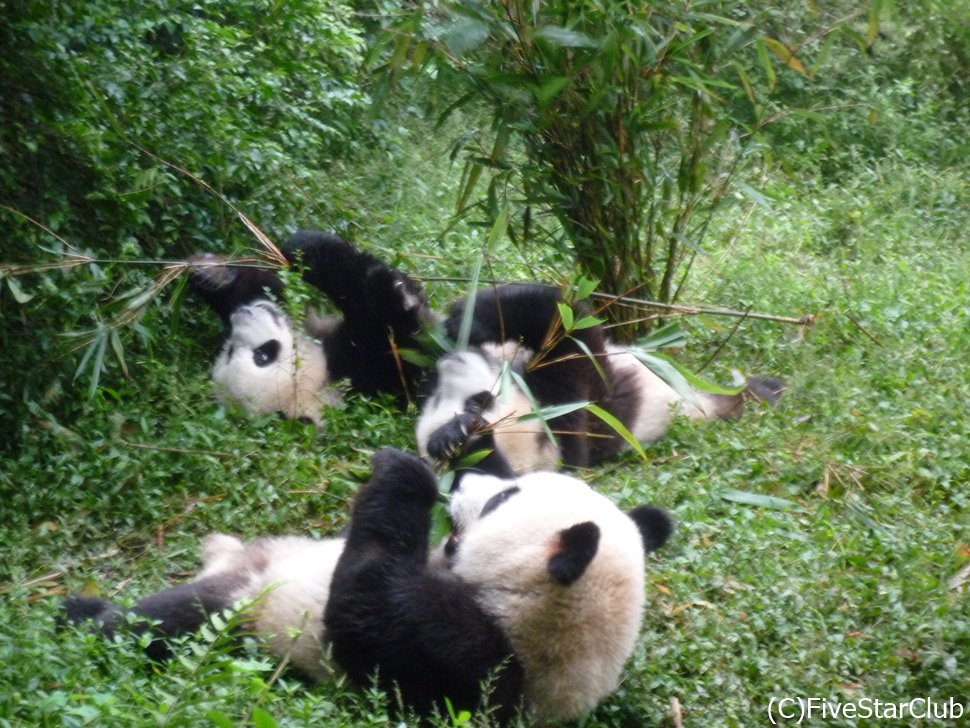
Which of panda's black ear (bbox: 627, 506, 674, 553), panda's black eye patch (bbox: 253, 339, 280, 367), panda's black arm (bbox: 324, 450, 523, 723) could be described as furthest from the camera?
panda's black eye patch (bbox: 253, 339, 280, 367)

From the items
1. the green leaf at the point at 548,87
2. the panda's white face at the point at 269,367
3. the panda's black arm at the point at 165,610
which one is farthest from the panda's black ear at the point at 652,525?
the panda's white face at the point at 269,367

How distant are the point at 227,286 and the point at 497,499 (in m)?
2.21

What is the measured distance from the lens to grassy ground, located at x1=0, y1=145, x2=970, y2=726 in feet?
9.76

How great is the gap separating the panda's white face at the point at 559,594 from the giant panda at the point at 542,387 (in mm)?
921

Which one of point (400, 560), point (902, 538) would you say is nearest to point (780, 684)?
point (902, 538)

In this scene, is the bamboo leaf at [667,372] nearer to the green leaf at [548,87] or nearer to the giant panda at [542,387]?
the giant panda at [542,387]

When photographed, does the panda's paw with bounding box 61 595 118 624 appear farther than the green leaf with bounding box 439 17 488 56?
No

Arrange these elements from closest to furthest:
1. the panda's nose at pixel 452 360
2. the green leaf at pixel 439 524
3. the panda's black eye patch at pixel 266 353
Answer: the green leaf at pixel 439 524 < the panda's nose at pixel 452 360 < the panda's black eye patch at pixel 266 353

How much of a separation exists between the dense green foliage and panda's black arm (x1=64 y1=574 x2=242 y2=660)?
0.14m

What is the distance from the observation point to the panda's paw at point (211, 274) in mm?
5070

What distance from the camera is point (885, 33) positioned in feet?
28.7

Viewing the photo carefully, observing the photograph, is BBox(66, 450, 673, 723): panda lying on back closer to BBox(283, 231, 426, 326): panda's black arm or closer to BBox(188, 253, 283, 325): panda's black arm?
BBox(283, 231, 426, 326): panda's black arm

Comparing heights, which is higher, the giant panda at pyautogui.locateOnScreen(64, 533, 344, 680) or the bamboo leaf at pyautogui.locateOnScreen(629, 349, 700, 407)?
the bamboo leaf at pyautogui.locateOnScreen(629, 349, 700, 407)

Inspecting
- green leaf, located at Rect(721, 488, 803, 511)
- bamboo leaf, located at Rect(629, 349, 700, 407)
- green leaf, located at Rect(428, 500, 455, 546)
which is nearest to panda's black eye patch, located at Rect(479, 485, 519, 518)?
green leaf, located at Rect(428, 500, 455, 546)
